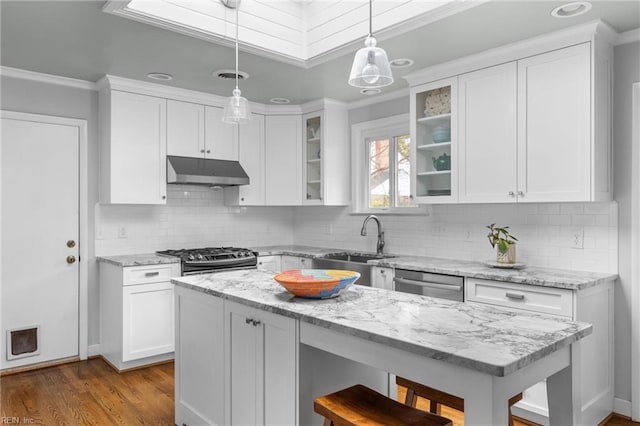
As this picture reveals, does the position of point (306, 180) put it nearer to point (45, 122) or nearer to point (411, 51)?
point (411, 51)

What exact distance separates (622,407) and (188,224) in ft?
13.3

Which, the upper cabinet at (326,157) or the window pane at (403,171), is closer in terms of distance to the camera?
the window pane at (403,171)

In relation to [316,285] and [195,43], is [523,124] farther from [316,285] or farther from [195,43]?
[195,43]

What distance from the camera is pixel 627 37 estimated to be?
3027mm

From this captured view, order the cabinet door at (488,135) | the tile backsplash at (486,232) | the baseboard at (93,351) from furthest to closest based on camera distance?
the baseboard at (93,351)
the cabinet door at (488,135)
the tile backsplash at (486,232)

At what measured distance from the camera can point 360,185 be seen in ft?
16.3

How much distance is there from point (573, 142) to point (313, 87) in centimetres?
232

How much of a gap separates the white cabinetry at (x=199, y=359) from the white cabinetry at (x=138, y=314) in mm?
1257

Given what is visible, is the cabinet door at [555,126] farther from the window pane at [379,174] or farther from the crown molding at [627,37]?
the window pane at [379,174]

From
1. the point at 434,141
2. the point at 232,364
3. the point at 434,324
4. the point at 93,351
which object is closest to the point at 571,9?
the point at 434,141

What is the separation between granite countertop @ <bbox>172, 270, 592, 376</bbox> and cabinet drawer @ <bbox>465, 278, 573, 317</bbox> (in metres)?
1.02

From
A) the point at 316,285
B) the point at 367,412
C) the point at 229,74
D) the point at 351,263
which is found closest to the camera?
the point at 367,412

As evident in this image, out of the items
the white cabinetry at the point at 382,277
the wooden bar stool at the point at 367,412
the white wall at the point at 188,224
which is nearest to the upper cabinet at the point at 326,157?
the white wall at the point at 188,224

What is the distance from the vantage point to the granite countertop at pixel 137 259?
12.5 feet
